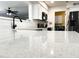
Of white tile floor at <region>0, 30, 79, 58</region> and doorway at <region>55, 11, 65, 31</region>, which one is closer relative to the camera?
white tile floor at <region>0, 30, 79, 58</region>

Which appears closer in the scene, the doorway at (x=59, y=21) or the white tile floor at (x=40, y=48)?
the white tile floor at (x=40, y=48)

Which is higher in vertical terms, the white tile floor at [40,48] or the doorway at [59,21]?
the doorway at [59,21]

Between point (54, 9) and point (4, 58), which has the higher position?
point (54, 9)

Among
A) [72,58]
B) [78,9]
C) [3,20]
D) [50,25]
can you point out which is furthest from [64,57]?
[50,25]

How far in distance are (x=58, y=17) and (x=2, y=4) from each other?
6.87m

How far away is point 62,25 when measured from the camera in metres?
8.34

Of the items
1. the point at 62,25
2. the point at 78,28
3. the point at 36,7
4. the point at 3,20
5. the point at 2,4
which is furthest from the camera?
the point at 62,25

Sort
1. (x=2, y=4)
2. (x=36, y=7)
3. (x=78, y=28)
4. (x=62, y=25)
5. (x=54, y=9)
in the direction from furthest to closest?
(x=62, y=25) → (x=54, y=9) → (x=78, y=28) → (x=36, y=7) → (x=2, y=4)

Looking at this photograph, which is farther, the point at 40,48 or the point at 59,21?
the point at 59,21

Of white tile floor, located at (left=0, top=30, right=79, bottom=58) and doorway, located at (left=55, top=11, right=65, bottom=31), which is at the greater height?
doorway, located at (left=55, top=11, right=65, bottom=31)

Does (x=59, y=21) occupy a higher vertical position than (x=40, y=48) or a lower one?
higher

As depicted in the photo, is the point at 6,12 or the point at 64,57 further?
the point at 6,12

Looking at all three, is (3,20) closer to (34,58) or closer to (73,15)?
(34,58)

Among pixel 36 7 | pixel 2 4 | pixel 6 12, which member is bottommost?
pixel 6 12
